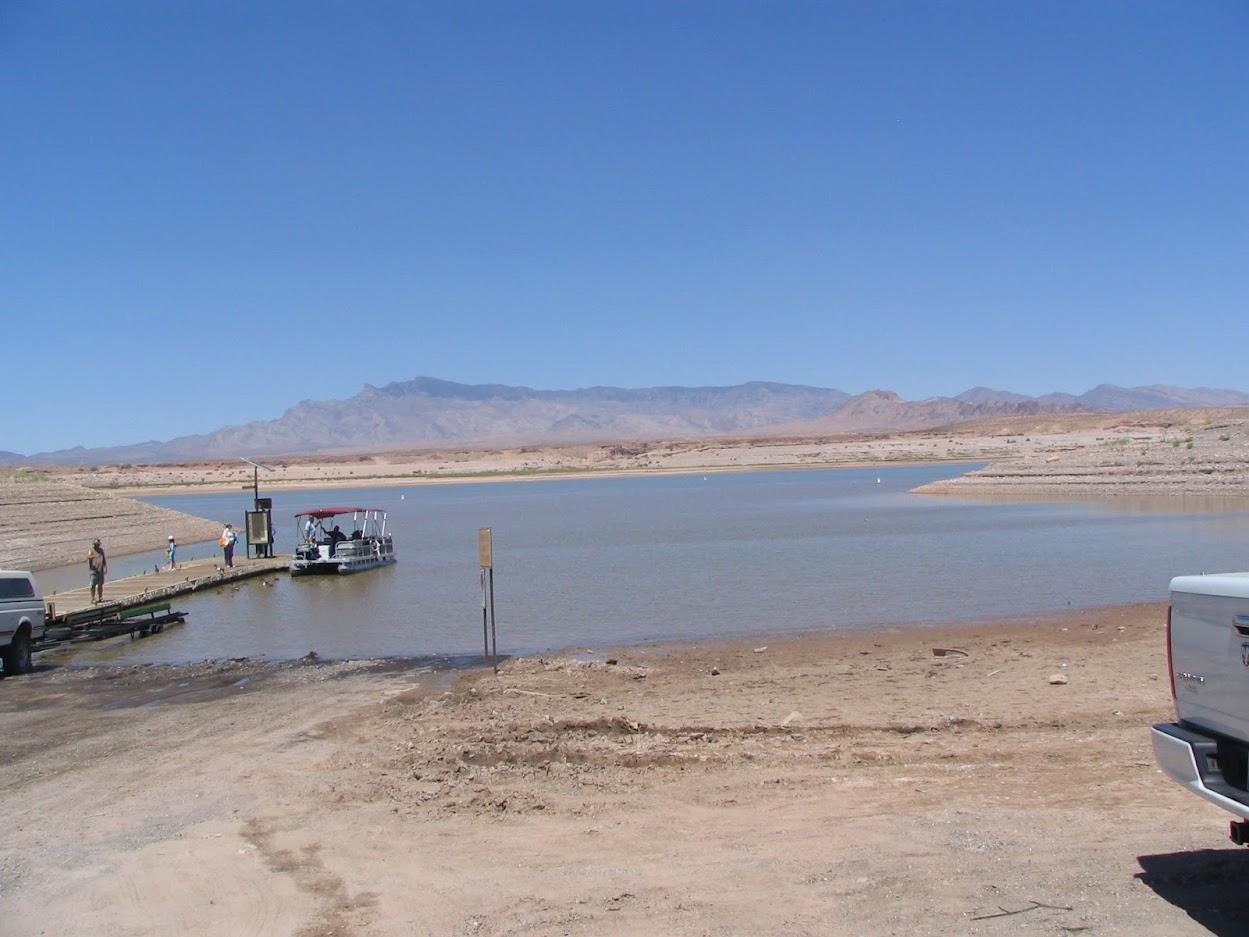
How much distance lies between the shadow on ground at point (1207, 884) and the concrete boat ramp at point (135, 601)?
19.6m

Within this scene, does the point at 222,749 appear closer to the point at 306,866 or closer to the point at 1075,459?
the point at 306,866

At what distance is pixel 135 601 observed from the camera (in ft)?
86.4

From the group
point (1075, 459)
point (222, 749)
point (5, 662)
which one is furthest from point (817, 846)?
point (1075, 459)

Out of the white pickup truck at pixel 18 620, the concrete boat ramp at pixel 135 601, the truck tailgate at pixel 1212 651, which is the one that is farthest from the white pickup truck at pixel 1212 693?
the concrete boat ramp at pixel 135 601

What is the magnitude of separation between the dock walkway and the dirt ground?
9.28 metres

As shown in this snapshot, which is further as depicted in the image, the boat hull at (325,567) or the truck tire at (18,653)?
the boat hull at (325,567)

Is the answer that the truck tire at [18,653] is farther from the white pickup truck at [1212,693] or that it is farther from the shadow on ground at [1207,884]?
the white pickup truck at [1212,693]

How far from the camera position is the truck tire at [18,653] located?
18016 millimetres

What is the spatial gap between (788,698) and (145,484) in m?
133

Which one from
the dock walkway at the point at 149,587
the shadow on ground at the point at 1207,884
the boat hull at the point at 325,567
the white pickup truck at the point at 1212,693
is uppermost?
the white pickup truck at the point at 1212,693

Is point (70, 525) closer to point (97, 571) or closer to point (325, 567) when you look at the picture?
point (325, 567)

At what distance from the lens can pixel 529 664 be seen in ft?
55.6

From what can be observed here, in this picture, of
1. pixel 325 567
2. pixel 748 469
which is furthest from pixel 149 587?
pixel 748 469

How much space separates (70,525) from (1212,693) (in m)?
46.0
